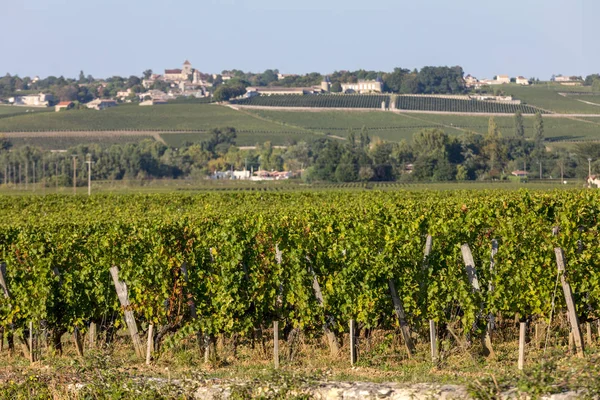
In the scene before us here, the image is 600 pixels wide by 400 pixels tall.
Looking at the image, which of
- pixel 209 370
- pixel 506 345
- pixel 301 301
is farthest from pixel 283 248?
pixel 506 345

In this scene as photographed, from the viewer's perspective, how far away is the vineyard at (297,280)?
1603cm

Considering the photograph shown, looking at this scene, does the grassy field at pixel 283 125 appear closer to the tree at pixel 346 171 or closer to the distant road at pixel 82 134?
the distant road at pixel 82 134

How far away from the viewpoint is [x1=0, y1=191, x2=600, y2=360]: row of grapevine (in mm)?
16016

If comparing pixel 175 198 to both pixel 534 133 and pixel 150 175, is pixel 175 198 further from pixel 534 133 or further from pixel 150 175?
pixel 534 133

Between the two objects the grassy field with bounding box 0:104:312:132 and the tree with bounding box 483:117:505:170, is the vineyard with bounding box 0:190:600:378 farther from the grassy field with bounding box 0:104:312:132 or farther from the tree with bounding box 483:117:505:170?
the grassy field with bounding box 0:104:312:132

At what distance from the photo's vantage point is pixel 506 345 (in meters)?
16.6

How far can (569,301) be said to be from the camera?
1566 centimetres

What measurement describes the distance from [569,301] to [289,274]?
4129 millimetres

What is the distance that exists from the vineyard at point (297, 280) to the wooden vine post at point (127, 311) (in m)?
0.02

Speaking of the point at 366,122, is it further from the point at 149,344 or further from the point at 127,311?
the point at 149,344

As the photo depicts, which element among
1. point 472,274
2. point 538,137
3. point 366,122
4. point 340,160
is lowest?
point 340,160

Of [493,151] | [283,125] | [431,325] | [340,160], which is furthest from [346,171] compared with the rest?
[431,325]

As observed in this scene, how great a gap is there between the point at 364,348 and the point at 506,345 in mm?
2152

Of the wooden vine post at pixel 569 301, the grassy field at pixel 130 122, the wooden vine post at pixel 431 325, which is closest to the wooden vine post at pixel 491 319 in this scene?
the wooden vine post at pixel 431 325
